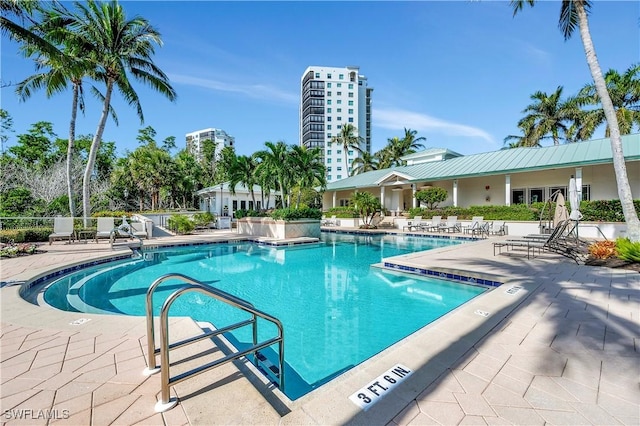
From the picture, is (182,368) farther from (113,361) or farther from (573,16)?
(573,16)

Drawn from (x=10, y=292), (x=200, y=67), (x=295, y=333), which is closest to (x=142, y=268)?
(x=10, y=292)

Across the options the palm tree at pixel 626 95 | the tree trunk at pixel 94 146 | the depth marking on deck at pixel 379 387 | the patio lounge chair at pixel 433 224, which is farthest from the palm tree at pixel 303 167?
the palm tree at pixel 626 95

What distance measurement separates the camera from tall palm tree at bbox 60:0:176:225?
14.0 m

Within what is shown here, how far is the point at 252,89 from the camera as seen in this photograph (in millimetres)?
28906

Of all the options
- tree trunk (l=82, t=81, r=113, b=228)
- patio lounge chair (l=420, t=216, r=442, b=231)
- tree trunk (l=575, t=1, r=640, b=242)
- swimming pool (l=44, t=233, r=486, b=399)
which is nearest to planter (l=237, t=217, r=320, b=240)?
swimming pool (l=44, t=233, r=486, b=399)

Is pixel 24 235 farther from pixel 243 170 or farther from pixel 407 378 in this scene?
pixel 407 378

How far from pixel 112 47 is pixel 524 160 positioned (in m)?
25.7

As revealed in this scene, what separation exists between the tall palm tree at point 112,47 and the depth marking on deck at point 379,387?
17348mm

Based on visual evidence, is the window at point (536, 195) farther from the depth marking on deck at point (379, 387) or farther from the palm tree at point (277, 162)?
the depth marking on deck at point (379, 387)

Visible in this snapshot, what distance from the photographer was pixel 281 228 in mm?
16422

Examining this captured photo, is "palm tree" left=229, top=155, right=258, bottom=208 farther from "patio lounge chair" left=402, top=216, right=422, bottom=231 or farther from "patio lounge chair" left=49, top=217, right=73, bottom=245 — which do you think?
"patio lounge chair" left=402, top=216, right=422, bottom=231

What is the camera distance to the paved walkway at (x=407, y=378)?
83.7 inches

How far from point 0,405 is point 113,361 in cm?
78

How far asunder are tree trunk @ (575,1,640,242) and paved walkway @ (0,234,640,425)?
592cm
